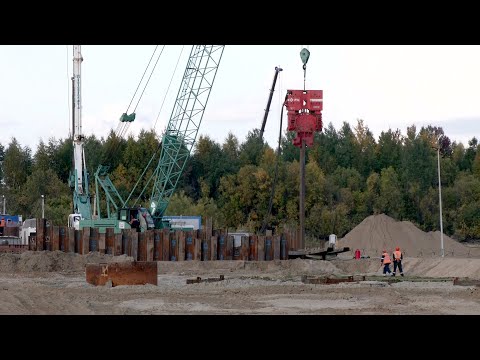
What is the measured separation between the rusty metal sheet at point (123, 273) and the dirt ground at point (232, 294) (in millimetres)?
536

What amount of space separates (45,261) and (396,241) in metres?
28.5

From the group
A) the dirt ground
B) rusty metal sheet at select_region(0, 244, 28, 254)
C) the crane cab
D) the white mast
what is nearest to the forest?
the white mast

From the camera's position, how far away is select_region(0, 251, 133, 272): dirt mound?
44.5 m

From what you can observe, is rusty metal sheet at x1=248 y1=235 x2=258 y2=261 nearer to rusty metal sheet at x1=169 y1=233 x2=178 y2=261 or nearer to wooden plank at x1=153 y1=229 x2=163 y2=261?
rusty metal sheet at x1=169 y1=233 x2=178 y2=261

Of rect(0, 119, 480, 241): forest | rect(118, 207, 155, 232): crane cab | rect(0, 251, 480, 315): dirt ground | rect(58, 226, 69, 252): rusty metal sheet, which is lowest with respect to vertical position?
rect(0, 251, 480, 315): dirt ground

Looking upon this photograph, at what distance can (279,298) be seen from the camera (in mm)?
27312

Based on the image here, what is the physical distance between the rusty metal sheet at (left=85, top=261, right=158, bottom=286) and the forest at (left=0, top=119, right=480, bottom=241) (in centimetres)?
3965

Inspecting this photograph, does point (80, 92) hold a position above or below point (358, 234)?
above

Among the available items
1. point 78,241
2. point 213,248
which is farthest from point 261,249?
point 78,241
